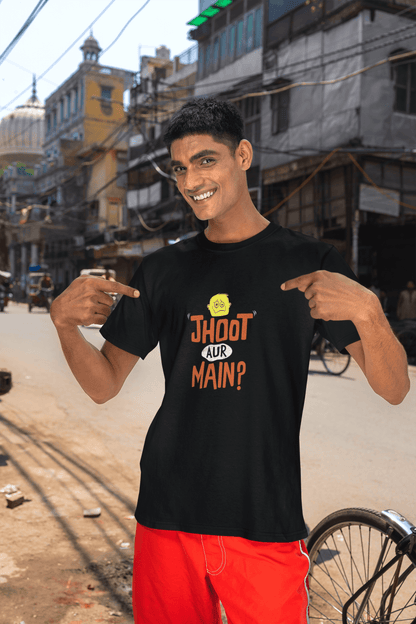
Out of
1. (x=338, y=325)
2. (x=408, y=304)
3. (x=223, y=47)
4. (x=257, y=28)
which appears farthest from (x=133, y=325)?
(x=223, y=47)

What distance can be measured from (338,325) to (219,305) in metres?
0.36

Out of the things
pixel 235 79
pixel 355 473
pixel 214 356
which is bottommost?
pixel 355 473

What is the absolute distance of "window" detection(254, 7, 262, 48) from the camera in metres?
22.4

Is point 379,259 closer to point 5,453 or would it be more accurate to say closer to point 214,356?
point 5,453

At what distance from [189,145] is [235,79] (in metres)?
22.5

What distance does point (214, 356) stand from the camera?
1.75 meters

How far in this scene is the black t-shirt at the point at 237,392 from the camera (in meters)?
1.70

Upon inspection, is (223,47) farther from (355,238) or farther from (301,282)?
(301,282)

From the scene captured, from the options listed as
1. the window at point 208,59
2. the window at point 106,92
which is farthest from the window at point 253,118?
the window at point 106,92

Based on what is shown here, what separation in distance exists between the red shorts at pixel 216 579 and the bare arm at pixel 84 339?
48cm

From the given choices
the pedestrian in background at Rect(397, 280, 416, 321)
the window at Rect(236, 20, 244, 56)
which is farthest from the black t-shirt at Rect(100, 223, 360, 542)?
the window at Rect(236, 20, 244, 56)

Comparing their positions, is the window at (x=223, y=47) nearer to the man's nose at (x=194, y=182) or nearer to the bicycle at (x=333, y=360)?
the bicycle at (x=333, y=360)

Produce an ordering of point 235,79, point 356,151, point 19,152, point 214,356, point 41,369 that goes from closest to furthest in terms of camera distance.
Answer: point 214,356 < point 41,369 < point 356,151 < point 235,79 < point 19,152

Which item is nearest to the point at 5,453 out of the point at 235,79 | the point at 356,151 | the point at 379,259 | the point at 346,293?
the point at 346,293
